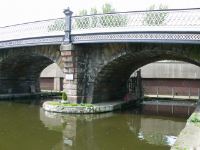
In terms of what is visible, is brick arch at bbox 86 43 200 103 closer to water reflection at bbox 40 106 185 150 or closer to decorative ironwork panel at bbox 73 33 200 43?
decorative ironwork panel at bbox 73 33 200 43

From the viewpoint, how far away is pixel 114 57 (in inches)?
439

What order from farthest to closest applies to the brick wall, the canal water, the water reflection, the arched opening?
1. the brick wall
2. the arched opening
3. the water reflection
4. the canal water

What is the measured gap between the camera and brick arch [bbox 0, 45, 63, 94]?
13.1 metres

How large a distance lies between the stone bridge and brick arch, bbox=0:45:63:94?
0.07m

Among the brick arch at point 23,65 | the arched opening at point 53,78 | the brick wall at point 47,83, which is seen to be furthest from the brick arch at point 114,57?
the brick wall at point 47,83

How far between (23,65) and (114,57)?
9539 millimetres

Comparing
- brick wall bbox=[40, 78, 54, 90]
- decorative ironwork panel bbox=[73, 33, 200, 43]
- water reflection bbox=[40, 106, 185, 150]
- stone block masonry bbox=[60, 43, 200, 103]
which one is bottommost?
water reflection bbox=[40, 106, 185, 150]

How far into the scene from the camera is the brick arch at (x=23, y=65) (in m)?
13.1

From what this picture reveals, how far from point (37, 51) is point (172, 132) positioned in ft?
30.7

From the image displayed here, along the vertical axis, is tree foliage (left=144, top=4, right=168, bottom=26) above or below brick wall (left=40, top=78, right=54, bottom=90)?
above

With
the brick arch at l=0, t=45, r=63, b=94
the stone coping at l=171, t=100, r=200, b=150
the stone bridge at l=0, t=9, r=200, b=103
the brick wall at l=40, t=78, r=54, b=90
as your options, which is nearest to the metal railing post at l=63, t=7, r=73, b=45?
the stone bridge at l=0, t=9, r=200, b=103

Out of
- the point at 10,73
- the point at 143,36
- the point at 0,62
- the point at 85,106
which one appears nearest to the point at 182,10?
the point at 143,36

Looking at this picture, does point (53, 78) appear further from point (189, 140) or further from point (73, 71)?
point (189, 140)

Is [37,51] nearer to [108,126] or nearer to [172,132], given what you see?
[108,126]
